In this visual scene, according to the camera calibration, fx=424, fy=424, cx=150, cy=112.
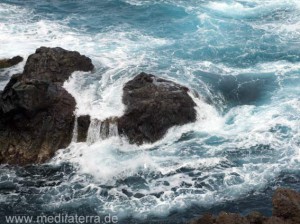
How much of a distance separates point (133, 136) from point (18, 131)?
6.68 meters

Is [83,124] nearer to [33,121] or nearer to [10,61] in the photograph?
[33,121]

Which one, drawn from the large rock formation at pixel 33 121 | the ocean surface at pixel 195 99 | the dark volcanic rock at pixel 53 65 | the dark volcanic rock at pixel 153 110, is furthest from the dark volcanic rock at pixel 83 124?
the dark volcanic rock at pixel 53 65

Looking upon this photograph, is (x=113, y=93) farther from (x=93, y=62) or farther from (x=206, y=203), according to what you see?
(x=206, y=203)

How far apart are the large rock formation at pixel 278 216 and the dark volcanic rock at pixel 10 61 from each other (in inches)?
863

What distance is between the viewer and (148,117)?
25297 mm

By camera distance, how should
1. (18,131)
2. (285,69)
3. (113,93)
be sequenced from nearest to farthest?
(18,131)
(113,93)
(285,69)

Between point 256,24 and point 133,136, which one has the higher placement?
point 256,24

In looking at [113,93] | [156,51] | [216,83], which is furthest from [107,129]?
[156,51]

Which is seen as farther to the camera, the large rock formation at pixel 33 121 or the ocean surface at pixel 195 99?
the large rock formation at pixel 33 121

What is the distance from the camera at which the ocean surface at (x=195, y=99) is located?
2075 cm

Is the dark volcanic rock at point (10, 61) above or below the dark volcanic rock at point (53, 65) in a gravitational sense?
below

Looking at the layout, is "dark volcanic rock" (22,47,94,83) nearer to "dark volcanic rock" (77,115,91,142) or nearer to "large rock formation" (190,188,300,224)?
"dark volcanic rock" (77,115,91,142)

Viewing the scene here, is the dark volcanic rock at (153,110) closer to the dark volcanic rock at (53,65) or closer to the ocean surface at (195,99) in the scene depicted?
→ the ocean surface at (195,99)

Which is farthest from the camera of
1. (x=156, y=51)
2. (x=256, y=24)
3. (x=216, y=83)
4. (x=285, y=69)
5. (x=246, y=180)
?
(x=256, y=24)
